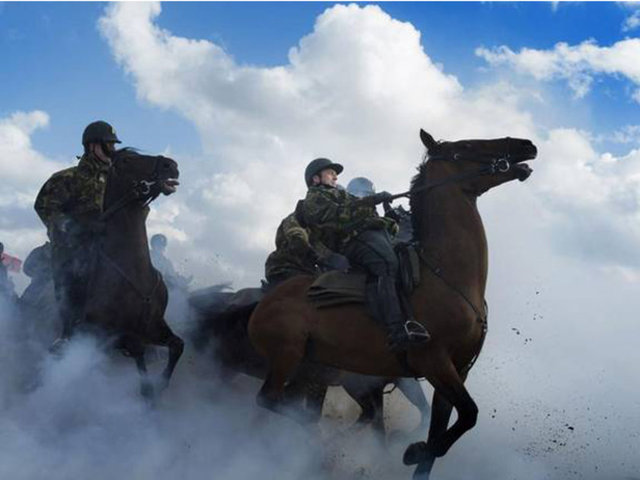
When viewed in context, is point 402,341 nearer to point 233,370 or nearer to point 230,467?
point 230,467

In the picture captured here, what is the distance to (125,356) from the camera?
791 cm

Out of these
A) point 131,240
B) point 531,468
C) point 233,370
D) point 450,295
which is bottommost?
point 531,468

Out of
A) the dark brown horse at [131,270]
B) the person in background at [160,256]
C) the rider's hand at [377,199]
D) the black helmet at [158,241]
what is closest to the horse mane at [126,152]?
the dark brown horse at [131,270]

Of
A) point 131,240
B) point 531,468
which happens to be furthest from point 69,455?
point 531,468

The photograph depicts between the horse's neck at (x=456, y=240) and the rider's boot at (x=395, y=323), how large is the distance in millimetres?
437

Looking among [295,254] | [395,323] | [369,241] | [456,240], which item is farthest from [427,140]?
[295,254]

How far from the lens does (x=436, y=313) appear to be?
6578mm

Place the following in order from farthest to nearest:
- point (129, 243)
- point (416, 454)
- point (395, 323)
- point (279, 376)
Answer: point (129, 243) → point (279, 376) → point (416, 454) → point (395, 323)

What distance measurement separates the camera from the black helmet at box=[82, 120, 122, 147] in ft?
26.7

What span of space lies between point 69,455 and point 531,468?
5.54m

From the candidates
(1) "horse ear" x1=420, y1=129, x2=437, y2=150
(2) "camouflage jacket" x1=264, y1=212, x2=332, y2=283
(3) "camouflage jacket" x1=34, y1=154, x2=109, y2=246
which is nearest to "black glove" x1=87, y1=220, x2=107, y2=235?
(3) "camouflage jacket" x1=34, y1=154, x2=109, y2=246

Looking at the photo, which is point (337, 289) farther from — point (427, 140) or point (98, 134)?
point (98, 134)

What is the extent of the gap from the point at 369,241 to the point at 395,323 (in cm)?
95

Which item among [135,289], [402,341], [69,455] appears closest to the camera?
[402,341]
